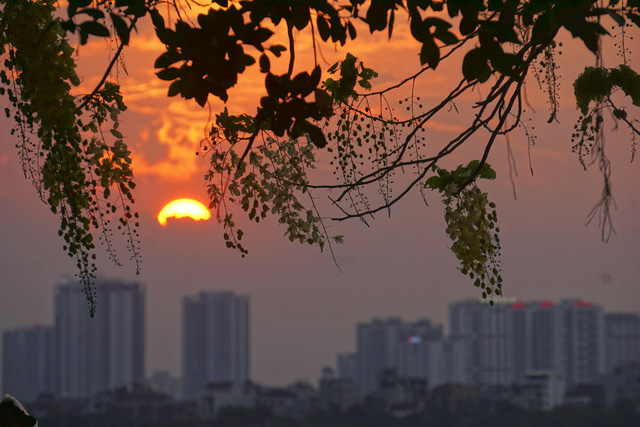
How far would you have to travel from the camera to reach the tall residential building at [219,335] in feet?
481

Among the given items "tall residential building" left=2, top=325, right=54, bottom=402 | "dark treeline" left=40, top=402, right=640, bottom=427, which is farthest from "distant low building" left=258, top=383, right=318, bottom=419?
"tall residential building" left=2, top=325, right=54, bottom=402

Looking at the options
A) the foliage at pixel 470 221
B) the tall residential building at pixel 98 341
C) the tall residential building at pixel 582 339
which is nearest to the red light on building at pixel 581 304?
the tall residential building at pixel 582 339

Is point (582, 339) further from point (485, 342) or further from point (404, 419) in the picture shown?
point (404, 419)

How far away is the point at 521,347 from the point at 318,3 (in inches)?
5056

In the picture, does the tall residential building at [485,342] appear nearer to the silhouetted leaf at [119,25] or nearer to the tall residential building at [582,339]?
the tall residential building at [582,339]

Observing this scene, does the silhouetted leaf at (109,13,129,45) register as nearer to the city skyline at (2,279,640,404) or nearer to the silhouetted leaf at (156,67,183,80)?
the silhouetted leaf at (156,67,183,80)

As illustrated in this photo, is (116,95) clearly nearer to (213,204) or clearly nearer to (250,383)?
(213,204)

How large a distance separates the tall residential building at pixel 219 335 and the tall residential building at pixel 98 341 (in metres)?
8.40

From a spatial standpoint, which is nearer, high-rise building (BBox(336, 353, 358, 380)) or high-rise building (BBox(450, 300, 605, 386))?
high-rise building (BBox(450, 300, 605, 386))

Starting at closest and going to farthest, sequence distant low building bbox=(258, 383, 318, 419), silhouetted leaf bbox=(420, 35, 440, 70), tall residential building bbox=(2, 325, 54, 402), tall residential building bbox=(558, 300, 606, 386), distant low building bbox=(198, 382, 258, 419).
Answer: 1. silhouetted leaf bbox=(420, 35, 440, 70)
2. distant low building bbox=(198, 382, 258, 419)
3. distant low building bbox=(258, 383, 318, 419)
4. tall residential building bbox=(558, 300, 606, 386)
5. tall residential building bbox=(2, 325, 54, 402)

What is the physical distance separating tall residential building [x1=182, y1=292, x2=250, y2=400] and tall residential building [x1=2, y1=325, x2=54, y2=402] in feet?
76.7

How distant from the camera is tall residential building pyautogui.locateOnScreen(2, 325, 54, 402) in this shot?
161 metres

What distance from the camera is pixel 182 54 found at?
3.79 meters

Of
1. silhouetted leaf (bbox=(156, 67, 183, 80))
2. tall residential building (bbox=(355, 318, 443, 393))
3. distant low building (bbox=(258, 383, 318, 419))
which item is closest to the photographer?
silhouetted leaf (bbox=(156, 67, 183, 80))
